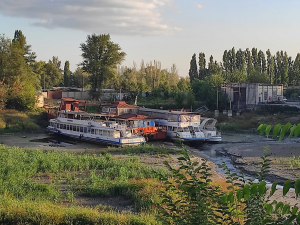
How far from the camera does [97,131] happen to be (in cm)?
3694

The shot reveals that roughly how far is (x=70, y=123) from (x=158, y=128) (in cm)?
1009

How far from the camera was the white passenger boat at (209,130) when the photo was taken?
38.6 meters

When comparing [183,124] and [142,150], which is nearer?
[142,150]

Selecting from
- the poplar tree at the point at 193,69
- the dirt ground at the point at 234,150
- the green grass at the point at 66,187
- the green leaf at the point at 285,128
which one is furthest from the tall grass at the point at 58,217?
the poplar tree at the point at 193,69

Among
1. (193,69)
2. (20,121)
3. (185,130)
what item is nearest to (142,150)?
(185,130)

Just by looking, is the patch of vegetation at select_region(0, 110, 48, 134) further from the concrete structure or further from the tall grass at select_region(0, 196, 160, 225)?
the tall grass at select_region(0, 196, 160, 225)

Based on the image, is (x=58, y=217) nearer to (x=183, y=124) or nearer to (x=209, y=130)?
(x=183, y=124)

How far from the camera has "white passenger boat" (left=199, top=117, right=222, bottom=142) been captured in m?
38.6

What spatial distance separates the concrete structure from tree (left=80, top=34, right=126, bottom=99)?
62.7ft

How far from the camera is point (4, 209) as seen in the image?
36.1ft

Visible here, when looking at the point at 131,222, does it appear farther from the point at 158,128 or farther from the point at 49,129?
the point at 49,129

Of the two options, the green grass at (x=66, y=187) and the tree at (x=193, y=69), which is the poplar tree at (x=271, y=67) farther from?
the green grass at (x=66, y=187)

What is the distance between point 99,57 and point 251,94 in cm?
2545

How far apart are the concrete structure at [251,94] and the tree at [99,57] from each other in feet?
62.7
